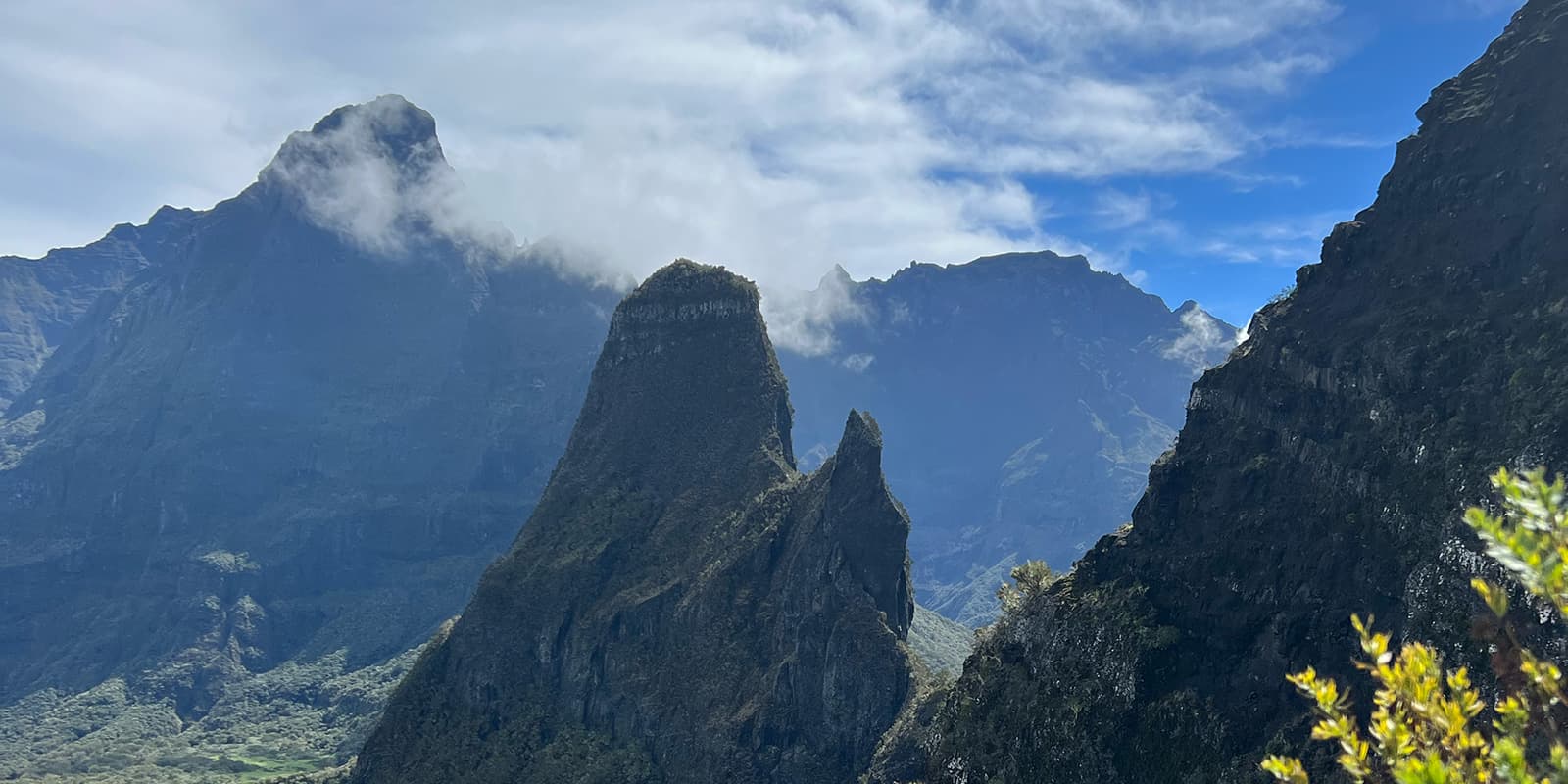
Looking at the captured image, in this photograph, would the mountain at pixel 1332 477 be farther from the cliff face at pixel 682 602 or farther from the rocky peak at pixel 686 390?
the rocky peak at pixel 686 390

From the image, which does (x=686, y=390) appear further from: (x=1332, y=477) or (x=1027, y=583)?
(x=1332, y=477)

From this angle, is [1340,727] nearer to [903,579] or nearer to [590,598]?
[903,579]

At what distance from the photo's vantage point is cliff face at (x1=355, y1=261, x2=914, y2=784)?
117375 mm

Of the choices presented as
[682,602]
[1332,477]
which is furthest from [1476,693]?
[682,602]

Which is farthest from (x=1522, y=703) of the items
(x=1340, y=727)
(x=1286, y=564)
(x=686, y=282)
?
(x=686, y=282)

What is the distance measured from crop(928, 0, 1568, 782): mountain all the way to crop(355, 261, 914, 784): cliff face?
3846 cm

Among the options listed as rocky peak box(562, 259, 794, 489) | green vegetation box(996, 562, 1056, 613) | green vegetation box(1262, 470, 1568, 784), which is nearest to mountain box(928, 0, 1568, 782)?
green vegetation box(996, 562, 1056, 613)

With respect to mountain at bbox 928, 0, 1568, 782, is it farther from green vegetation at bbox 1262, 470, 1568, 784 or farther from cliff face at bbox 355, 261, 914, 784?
green vegetation at bbox 1262, 470, 1568, 784

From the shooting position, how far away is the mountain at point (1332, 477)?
2256 inches

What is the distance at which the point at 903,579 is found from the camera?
131 meters

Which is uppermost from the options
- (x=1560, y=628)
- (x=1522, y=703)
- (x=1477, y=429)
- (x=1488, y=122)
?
(x=1488, y=122)

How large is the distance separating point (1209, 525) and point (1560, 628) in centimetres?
2925

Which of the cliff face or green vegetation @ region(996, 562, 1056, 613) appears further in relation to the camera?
the cliff face

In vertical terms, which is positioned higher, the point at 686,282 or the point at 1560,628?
the point at 686,282
